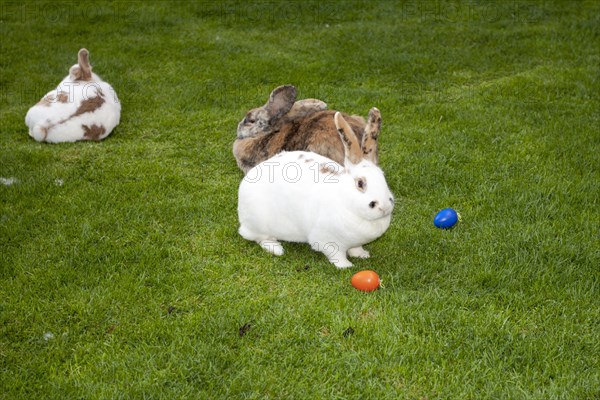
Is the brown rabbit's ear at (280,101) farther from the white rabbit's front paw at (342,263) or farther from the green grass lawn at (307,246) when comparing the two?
the white rabbit's front paw at (342,263)

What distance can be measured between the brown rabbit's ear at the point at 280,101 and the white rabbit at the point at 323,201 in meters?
1.19

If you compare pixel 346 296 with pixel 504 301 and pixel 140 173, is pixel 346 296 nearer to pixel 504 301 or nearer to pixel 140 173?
pixel 504 301

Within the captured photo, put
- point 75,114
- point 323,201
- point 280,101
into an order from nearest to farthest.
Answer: point 323,201 < point 280,101 < point 75,114

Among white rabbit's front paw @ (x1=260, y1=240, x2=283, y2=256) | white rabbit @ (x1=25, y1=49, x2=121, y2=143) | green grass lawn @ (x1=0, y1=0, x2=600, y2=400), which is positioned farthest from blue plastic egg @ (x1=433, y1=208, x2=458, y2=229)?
white rabbit @ (x1=25, y1=49, x2=121, y2=143)

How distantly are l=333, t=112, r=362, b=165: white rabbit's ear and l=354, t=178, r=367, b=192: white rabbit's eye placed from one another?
0.13m

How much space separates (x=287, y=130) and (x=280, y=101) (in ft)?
1.05

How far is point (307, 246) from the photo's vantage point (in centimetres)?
450

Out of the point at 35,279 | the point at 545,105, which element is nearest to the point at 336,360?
the point at 35,279

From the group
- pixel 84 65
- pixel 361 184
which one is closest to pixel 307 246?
pixel 361 184

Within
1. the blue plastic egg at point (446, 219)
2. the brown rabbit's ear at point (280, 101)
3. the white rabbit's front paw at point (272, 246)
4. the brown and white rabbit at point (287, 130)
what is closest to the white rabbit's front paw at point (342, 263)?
the white rabbit's front paw at point (272, 246)

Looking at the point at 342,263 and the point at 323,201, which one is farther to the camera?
the point at 342,263

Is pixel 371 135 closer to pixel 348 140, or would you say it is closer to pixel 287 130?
pixel 348 140

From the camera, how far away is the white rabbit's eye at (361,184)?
380 cm

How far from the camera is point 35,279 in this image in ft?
13.3
